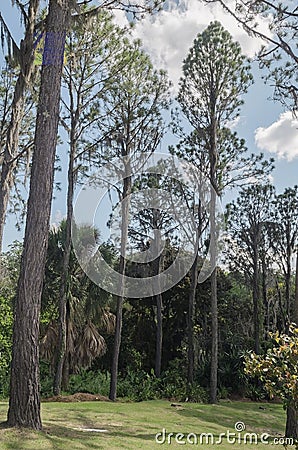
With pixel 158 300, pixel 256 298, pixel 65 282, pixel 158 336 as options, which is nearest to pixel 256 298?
pixel 256 298

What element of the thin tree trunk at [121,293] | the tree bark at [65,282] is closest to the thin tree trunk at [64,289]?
the tree bark at [65,282]

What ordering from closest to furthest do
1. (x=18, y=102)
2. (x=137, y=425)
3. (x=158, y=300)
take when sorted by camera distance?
(x=137, y=425) < (x=18, y=102) < (x=158, y=300)

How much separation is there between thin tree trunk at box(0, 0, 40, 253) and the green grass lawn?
13.0 ft

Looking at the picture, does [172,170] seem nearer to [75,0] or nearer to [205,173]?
[205,173]

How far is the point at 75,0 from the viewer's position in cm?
621

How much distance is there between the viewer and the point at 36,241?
5453mm

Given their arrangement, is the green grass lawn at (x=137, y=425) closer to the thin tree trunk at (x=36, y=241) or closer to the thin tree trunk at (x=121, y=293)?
the thin tree trunk at (x=36, y=241)

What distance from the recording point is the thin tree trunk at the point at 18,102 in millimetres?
6805

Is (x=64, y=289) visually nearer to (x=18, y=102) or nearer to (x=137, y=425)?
(x=18, y=102)

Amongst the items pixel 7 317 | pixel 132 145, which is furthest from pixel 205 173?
pixel 7 317

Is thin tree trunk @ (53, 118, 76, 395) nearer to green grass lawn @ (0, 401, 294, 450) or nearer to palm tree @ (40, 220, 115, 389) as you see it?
palm tree @ (40, 220, 115, 389)

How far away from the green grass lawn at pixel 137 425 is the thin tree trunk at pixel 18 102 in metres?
3.95

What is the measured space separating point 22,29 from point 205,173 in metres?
8.14

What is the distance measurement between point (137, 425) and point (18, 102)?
5.59 meters
